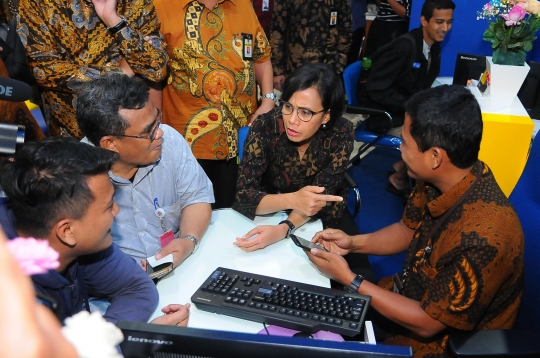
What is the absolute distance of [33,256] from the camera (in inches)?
13.3

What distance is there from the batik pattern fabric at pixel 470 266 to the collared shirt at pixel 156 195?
2.88 feet

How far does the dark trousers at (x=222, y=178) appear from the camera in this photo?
261cm

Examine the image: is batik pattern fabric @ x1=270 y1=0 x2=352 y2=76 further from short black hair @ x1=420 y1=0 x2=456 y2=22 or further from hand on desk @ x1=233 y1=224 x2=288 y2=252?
hand on desk @ x1=233 y1=224 x2=288 y2=252

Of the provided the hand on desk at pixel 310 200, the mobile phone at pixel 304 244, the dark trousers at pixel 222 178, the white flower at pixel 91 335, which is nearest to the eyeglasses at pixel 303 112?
the hand on desk at pixel 310 200

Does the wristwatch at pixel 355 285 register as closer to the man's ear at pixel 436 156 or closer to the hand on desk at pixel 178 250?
the man's ear at pixel 436 156

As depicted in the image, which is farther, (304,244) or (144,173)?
(144,173)

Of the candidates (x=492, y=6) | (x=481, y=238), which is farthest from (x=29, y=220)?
(x=492, y=6)

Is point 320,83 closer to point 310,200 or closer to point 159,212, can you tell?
point 310,200

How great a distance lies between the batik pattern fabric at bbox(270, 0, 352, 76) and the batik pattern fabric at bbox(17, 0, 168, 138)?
156cm

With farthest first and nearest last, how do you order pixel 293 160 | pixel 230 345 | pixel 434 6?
pixel 434 6 < pixel 293 160 < pixel 230 345

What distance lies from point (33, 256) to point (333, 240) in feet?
5.07

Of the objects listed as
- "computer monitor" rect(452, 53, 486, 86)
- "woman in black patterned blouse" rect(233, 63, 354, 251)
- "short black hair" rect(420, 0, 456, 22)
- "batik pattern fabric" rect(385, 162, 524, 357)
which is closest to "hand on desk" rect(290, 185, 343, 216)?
"woman in black patterned blouse" rect(233, 63, 354, 251)

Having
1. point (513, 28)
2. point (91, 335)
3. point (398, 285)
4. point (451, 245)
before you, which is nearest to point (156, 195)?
point (398, 285)

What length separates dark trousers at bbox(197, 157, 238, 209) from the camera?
2607mm
